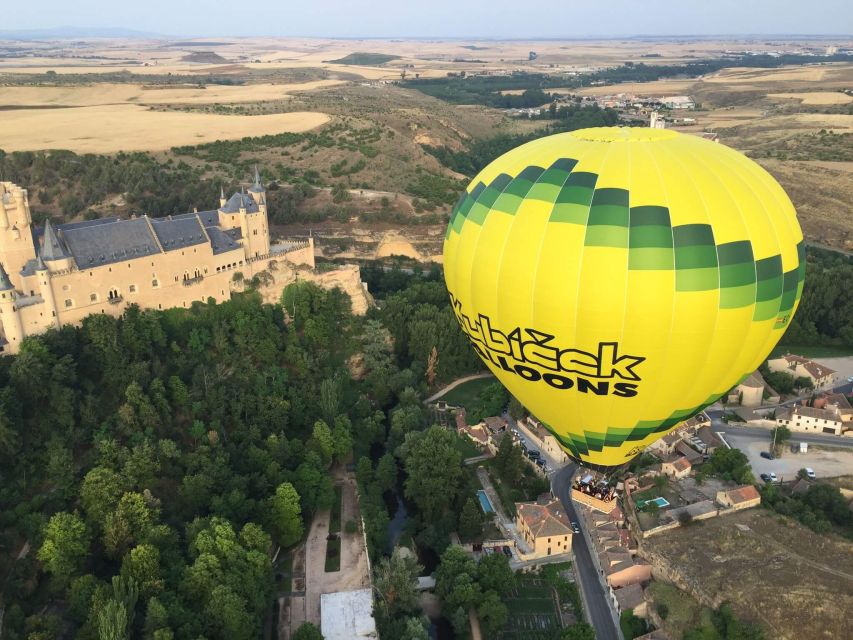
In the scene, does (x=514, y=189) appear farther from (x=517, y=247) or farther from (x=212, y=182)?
(x=212, y=182)

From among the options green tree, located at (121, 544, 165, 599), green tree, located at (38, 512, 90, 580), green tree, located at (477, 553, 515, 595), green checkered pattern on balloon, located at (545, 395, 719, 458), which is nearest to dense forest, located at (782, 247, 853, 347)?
green checkered pattern on balloon, located at (545, 395, 719, 458)

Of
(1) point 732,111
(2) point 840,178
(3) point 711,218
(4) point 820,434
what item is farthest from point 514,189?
(1) point 732,111

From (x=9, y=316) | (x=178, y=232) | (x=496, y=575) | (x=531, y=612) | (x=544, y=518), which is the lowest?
(x=531, y=612)

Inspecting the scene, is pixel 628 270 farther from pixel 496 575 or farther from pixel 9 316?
pixel 9 316

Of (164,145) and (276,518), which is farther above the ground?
(164,145)

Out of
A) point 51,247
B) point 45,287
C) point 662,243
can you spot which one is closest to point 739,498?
point 662,243

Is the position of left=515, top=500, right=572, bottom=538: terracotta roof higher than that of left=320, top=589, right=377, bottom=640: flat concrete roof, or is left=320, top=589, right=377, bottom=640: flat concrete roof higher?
left=515, top=500, right=572, bottom=538: terracotta roof

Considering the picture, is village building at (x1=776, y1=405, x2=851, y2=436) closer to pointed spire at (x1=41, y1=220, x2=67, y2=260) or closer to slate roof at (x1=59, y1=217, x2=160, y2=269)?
slate roof at (x1=59, y1=217, x2=160, y2=269)
